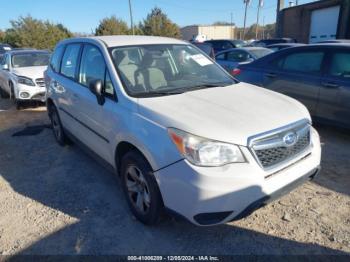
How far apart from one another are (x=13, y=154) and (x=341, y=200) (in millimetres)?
4798

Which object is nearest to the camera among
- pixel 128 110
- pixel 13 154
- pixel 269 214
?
pixel 128 110

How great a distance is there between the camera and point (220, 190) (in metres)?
2.25

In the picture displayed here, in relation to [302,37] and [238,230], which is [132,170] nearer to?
[238,230]

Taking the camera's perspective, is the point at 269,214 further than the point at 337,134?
No

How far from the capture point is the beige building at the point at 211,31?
191 ft

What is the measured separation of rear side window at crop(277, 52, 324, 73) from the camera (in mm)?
4995

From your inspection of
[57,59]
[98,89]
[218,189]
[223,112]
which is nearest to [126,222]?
[218,189]

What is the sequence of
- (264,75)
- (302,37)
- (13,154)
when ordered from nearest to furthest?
(13,154) → (264,75) → (302,37)

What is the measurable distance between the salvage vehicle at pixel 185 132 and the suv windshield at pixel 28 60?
5.83 meters

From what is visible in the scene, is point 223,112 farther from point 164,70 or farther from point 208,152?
point 164,70

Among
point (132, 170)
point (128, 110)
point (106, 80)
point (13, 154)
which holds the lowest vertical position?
point (13, 154)

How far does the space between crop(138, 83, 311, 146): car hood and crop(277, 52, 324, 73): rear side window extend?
7.38ft

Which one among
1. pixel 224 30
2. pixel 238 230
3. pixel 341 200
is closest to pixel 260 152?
pixel 238 230

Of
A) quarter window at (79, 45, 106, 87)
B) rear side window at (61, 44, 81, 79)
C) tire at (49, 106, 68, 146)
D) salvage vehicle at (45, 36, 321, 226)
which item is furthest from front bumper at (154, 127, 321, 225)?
tire at (49, 106, 68, 146)
